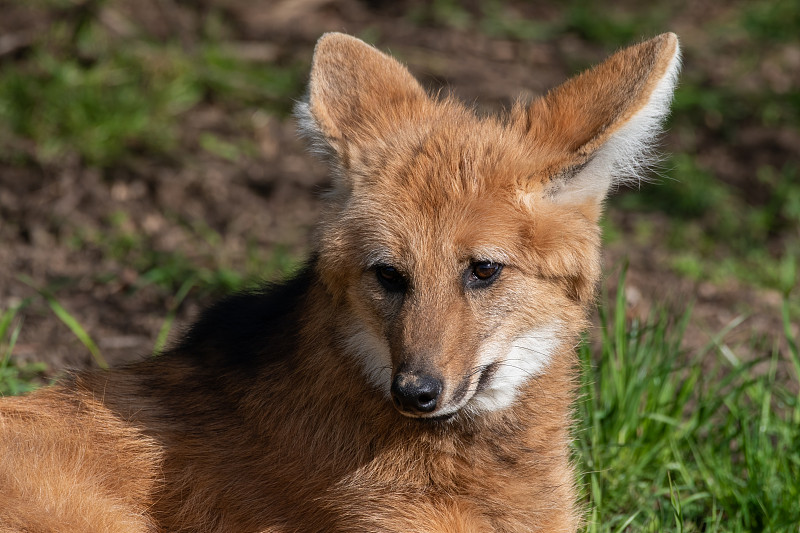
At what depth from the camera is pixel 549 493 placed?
314 cm

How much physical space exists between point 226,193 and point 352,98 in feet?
11.0

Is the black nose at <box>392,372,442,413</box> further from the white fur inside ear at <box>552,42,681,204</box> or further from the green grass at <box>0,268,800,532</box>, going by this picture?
the green grass at <box>0,268,800,532</box>

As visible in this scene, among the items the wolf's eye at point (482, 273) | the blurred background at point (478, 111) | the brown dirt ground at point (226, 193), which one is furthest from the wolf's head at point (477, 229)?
the brown dirt ground at point (226, 193)

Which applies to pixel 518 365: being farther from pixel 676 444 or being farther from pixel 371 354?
pixel 676 444

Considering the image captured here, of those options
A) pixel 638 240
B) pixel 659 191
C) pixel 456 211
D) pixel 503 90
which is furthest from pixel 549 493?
pixel 503 90

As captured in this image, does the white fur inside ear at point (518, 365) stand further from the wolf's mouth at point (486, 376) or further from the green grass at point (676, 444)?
the green grass at point (676, 444)

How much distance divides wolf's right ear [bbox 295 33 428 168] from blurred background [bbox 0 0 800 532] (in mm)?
288

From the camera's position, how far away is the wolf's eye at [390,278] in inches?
114

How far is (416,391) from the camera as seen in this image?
2.64 meters

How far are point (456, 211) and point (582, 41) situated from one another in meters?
6.67

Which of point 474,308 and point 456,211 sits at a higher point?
point 456,211

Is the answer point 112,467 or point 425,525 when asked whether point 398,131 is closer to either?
point 425,525

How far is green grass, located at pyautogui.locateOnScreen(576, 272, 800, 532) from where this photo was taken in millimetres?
3570

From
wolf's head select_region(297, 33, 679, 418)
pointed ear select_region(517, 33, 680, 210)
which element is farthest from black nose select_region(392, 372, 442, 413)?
pointed ear select_region(517, 33, 680, 210)
